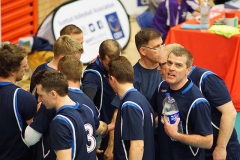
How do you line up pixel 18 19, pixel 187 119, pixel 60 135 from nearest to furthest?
pixel 60 135
pixel 187 119
pixel 18 19

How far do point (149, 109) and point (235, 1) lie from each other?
21.4ft

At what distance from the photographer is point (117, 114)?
16.1 feet

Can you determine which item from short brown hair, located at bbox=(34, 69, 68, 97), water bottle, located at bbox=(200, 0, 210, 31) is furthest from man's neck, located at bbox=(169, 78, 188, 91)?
water bottle, located at bbox=(200, 0, 210, 31)

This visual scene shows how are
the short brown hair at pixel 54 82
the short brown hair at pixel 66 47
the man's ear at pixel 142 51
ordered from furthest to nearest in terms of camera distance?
the man's ear at pixel 142 51 → the short brown hair at pixel 66 47 → the short brown hair at pixel 54 82

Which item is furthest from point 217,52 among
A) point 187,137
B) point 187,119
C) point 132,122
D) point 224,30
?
point 132,122

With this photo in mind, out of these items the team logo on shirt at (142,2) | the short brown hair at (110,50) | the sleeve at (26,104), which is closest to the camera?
the sleeve at (26,104)

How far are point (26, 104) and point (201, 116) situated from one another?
1478 millimetres

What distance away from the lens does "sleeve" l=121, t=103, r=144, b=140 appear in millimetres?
4652

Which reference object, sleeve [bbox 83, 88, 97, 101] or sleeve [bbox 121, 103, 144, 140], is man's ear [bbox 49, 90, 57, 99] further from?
sleeve [bbox 83, 88, 97, 101]

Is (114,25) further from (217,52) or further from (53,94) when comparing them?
(53,94)

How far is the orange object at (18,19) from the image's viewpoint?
33.0ft

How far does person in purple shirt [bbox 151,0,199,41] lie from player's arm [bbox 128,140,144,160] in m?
5.35

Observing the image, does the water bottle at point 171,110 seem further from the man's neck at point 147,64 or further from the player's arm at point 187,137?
the man's neck at point 147,64

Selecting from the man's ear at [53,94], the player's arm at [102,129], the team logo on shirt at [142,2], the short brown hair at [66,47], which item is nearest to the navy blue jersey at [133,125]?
the player's arm at [102,129]
